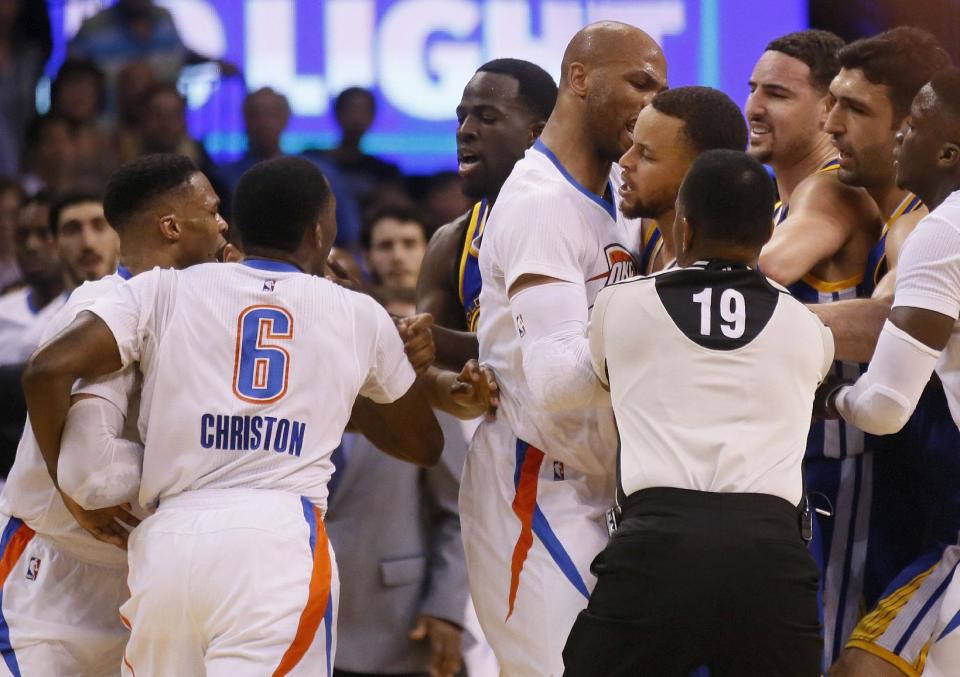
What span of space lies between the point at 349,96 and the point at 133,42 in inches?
65.2

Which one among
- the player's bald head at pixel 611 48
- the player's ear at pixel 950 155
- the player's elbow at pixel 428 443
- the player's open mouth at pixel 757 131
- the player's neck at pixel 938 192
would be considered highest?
the player's bald head at pixel 611 48

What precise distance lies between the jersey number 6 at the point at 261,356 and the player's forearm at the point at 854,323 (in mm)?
1651

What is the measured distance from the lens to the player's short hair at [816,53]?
5652mm

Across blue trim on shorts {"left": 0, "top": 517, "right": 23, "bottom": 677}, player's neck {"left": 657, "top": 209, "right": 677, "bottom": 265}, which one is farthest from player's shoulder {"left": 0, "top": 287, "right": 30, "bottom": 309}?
player's neck {"left": 657, "top": 209, "right": 677, "bottom": 265}

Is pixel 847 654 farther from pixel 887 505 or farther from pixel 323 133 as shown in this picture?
pixel 323 133

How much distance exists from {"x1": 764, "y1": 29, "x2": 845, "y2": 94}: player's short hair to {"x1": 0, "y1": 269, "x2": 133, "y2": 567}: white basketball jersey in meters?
2.71

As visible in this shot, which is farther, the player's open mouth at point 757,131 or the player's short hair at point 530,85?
the player's short hair at point 530,85

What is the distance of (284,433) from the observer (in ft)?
14.3

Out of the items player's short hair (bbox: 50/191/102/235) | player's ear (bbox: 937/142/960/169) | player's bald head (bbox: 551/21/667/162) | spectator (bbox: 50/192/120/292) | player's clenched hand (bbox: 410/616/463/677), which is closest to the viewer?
player's ear (bbox: 937/142/960/169)

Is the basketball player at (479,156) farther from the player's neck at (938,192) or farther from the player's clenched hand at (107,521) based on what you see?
the player's neck at (938,192)

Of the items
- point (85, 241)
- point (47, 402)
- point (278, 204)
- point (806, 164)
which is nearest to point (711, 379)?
point (278, 204)

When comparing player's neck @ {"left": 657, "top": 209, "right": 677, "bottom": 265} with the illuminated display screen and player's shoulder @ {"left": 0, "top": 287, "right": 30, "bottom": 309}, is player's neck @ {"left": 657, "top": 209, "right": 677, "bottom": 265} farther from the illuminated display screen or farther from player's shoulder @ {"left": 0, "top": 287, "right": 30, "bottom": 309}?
the illuminated display screen

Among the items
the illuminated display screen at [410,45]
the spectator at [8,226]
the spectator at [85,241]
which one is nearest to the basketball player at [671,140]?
the spectator at [85,241]

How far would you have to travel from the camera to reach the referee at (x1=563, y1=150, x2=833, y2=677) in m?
3.68
